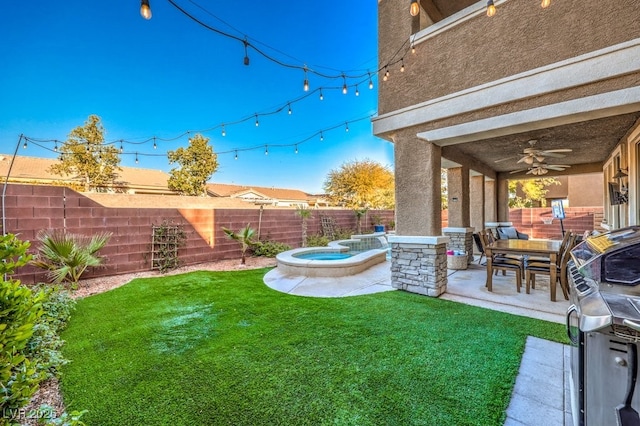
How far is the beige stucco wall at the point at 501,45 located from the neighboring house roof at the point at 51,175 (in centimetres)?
1902

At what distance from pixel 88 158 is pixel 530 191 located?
102 feet

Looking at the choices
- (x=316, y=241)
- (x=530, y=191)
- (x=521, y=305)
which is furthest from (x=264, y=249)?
(x=530, y=191)

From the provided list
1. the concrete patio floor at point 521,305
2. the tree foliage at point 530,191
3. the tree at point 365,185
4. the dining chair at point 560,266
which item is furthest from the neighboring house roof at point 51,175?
the tree foliage at point 530,191

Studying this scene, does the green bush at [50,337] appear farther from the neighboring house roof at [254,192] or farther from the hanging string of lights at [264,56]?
the neighboring house roof at [254,192]

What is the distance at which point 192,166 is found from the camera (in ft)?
65.8

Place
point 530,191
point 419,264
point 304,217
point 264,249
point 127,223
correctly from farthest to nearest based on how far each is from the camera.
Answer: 1. point 530,191
2. point 304,217
3. point 264,249
4. point 127,223
5. point 419,264

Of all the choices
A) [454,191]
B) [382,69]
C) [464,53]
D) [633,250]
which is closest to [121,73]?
[382,69]

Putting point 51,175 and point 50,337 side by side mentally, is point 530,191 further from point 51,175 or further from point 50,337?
point 51,175

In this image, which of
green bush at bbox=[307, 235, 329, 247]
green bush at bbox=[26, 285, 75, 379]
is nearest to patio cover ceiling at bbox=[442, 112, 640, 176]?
green bush at bbox=[307, 235, 329, 247]

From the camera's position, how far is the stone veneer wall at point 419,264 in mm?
5129

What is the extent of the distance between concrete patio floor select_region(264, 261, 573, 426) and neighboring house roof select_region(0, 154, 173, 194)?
17650 millimetres

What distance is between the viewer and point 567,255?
4.74 meters

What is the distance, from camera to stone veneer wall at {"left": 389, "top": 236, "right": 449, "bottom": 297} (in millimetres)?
5129

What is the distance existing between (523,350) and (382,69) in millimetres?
5298
